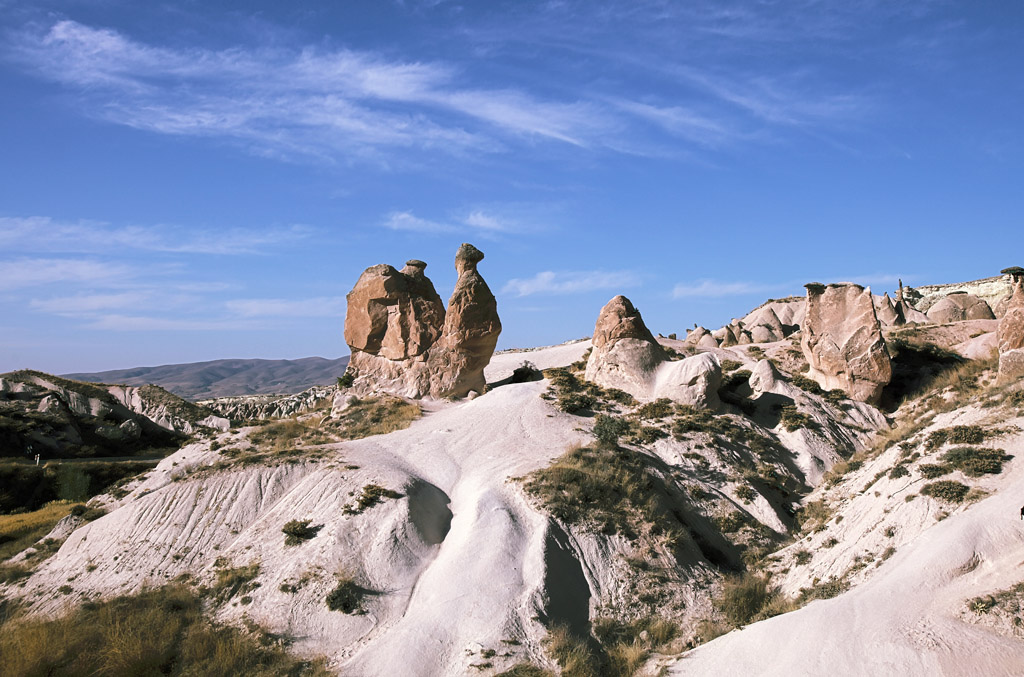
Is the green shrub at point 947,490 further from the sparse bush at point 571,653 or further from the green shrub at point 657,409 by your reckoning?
the green shrub at point 657,409

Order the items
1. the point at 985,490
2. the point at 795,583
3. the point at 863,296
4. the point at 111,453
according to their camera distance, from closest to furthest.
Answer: the point at 985,490 < the point at 795,583 < the point at 863,296 < the point at 111,453

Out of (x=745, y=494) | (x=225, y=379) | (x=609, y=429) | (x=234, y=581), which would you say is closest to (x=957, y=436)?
(x=745, y=494)

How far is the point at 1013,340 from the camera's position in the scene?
2205 centimetres

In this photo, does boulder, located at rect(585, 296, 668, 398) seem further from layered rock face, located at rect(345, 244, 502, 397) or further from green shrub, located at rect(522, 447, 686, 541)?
green shrub, located at rect(522, 447, 686, 541)

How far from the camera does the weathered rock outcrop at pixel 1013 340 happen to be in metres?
21.6

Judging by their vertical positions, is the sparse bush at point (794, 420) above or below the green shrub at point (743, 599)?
above

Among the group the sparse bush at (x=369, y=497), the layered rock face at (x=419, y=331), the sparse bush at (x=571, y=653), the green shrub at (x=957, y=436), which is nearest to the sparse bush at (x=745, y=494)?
the green shrub at (x=957, y=436)

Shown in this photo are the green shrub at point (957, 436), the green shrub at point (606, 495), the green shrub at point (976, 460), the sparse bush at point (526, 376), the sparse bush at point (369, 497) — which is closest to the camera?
the green shrub at point (976, 460)

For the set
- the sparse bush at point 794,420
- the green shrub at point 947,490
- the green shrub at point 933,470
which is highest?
the sparse bush at point 794,420

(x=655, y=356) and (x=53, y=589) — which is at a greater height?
(x=655, y=356)

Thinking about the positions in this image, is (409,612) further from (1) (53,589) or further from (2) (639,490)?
(1) (53,589)

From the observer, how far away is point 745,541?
19.1 meters

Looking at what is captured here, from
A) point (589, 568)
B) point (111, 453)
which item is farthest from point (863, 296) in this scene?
point (111, 453)

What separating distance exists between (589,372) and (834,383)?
1087 centimetres
